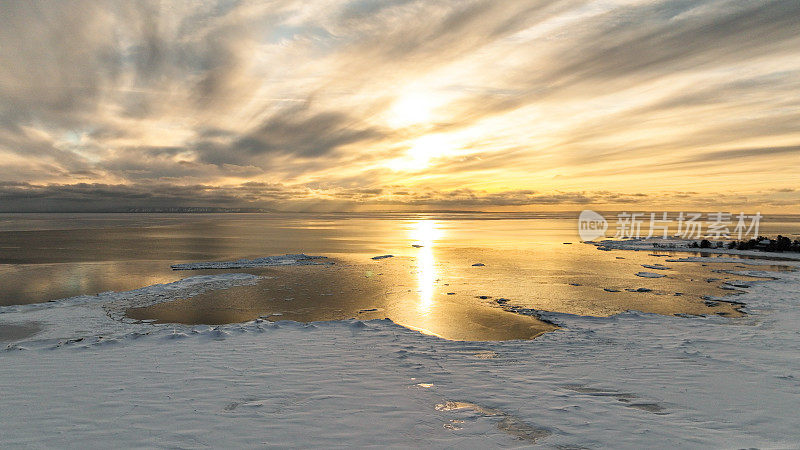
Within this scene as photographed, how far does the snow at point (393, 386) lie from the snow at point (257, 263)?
1232 cm

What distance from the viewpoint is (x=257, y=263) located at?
83.9 feet

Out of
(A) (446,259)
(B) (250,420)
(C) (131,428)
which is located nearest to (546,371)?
(B) (250,420)

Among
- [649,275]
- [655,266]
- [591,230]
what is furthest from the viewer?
[591,230]

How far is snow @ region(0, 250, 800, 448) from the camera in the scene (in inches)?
223

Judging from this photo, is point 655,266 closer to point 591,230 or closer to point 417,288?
point 417,288

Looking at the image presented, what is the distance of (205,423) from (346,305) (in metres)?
8.86

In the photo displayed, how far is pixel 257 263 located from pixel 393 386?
20.5 metres

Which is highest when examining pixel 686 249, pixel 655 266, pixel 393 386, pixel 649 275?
pixel 686 249

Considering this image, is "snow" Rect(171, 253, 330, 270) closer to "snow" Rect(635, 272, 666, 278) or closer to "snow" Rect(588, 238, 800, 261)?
"snow" Rect(635, 272, 666, 278)

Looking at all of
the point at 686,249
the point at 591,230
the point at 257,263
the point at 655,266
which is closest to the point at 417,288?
the point at 257,263

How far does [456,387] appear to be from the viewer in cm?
736

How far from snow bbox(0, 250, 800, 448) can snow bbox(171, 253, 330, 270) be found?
12.3m

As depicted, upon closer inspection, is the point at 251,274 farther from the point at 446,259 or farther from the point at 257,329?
the point at 446,259

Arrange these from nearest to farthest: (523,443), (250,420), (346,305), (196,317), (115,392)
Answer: (523,443), (250,420), (115,392), (196,317), (346,305)
